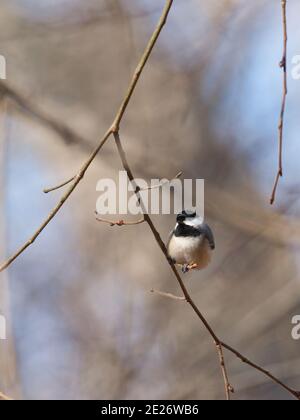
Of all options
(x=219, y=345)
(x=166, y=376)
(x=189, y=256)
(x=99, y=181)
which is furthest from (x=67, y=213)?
(x=219, y=345)

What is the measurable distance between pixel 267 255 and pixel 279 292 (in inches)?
7.8

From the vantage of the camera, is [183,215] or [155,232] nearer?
[155,232]

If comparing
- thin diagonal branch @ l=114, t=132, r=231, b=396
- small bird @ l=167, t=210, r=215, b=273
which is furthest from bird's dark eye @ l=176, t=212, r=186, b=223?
thin diagonal branch @ l=114, t=132, r=231, b=396

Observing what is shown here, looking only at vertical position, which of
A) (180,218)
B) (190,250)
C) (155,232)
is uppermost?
(180,218)

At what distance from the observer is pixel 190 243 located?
192cm

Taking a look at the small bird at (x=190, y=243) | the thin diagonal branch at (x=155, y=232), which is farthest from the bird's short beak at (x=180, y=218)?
the thin diagonal branch at (x=155, y=232)

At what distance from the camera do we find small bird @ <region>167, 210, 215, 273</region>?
6.22ft

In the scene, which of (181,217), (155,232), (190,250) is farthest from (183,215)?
(155,232)

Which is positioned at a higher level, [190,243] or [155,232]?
[190,243]

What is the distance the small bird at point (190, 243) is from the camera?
1896 millimetres

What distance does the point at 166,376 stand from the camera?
2898 millimetres

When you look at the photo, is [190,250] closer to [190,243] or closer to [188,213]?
[190,243]
